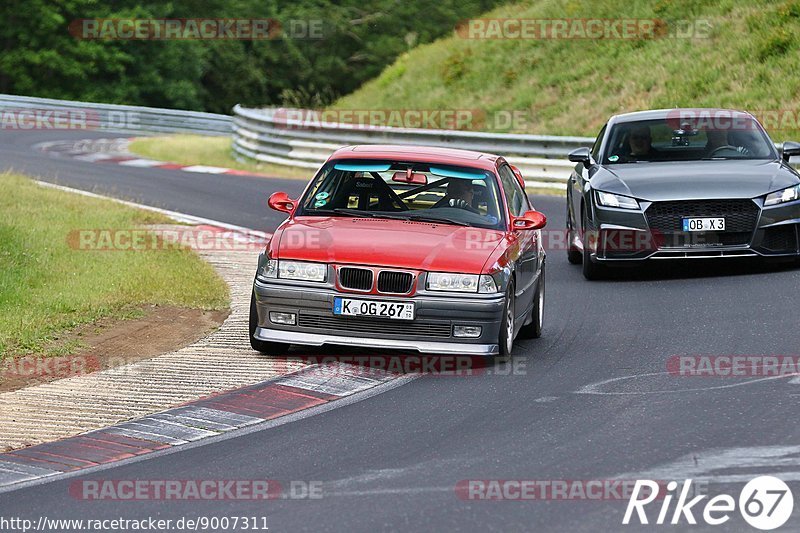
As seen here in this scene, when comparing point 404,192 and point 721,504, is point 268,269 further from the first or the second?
point 721,504

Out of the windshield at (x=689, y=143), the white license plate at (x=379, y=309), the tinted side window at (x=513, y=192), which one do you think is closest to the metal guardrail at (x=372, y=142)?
the windshield at (x=689, y=143)

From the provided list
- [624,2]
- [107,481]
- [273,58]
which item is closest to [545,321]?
[107,481]

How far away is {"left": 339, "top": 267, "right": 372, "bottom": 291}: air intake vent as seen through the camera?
9.97m

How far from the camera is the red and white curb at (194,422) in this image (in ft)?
24.8

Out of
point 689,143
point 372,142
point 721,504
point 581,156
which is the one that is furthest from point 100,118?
point 721,504

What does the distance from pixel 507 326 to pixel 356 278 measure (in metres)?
1.12

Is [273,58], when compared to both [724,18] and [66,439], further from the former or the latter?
[66,439]

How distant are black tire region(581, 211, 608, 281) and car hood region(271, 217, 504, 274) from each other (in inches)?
148

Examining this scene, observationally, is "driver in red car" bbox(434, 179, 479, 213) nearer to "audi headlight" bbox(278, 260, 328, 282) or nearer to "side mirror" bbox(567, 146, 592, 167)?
"audi headlight" bbox(278, 260, 328, 282)

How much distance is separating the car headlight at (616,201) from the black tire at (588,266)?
357 millimetres

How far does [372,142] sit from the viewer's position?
2744cm

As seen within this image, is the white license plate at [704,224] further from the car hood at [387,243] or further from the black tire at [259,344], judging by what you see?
the black tire at [259,344]

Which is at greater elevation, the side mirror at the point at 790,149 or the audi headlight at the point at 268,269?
the side mirror at the point at 790,149

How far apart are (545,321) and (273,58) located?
2336 inches
